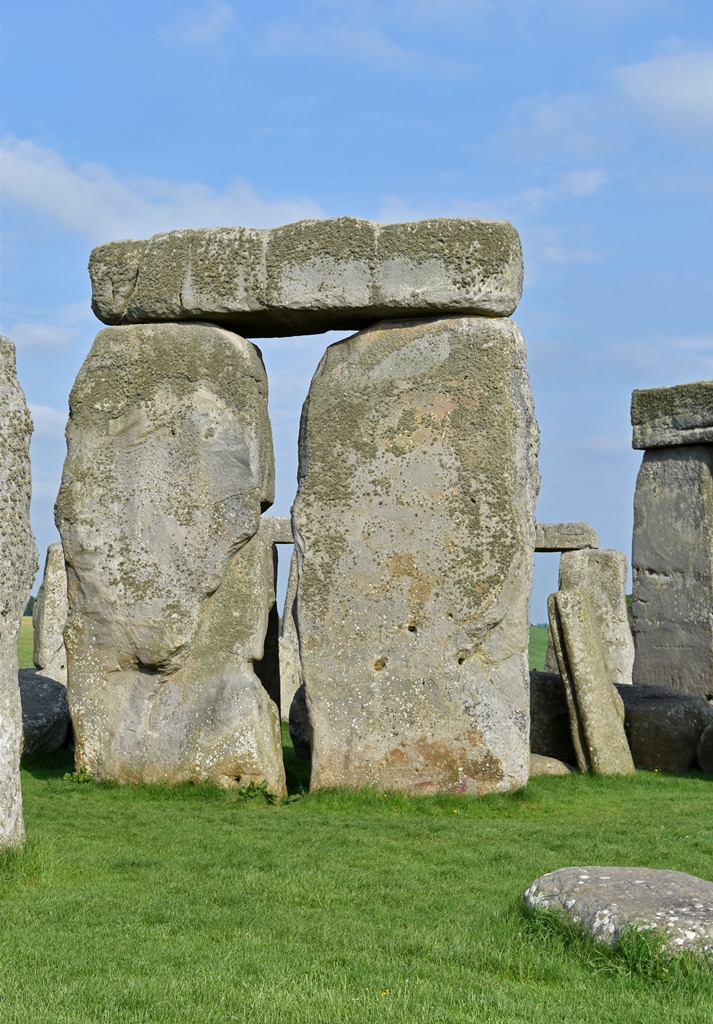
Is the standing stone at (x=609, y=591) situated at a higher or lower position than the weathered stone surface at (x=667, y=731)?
higher

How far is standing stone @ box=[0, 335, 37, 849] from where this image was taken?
5180 millimetres

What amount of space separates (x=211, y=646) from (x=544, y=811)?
7.93 feet

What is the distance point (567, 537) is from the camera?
61.9 ft

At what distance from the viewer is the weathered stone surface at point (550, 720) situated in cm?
953

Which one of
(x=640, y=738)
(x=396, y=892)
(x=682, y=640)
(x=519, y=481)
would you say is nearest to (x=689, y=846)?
(x=396, y=892)

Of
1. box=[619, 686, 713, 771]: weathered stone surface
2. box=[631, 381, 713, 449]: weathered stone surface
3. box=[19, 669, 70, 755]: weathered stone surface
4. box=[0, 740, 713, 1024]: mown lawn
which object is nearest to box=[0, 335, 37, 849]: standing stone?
box=[0, 740, 713, 1024]: mown lawn

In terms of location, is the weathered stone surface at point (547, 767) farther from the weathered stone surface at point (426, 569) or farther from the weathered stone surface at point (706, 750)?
the weathered stone surface at point (706, 750)

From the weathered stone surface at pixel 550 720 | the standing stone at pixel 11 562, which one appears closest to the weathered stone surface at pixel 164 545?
the weathered stone surface at pixel 550 720

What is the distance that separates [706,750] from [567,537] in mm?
9630

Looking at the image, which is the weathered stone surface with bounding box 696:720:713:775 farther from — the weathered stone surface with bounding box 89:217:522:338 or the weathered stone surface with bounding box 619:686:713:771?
the weathered stone surface with bounding box 89:217:522:338

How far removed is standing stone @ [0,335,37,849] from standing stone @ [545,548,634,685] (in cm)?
1325

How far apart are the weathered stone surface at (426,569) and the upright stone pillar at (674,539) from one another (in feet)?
12.8

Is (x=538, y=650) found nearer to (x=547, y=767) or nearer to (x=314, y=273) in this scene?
(x=547, y=767)

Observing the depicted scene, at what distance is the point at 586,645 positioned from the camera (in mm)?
9000
